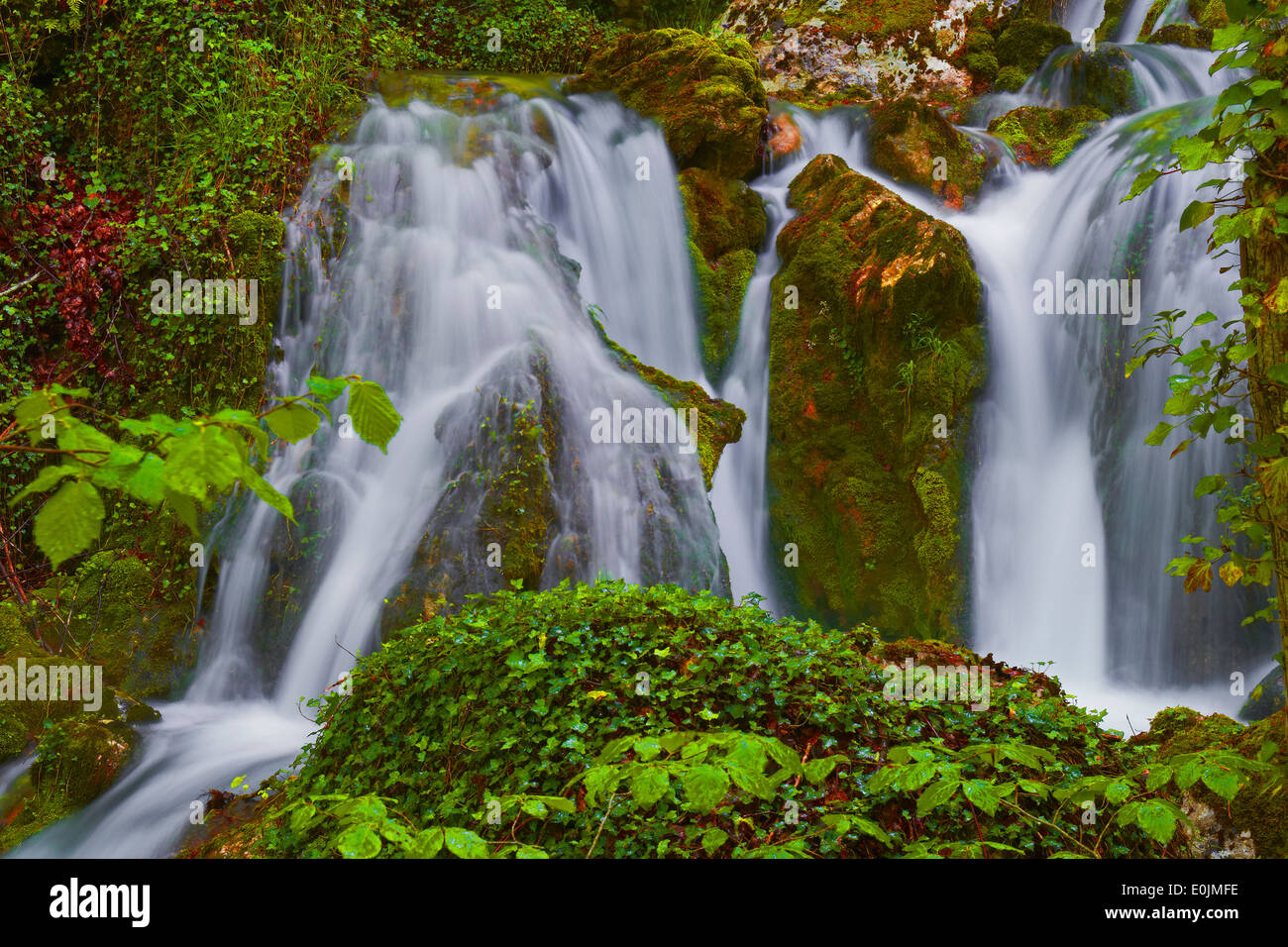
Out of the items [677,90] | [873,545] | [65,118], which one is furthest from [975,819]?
[65,118]

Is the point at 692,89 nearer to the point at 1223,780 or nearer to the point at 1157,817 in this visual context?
the point at 1223,780

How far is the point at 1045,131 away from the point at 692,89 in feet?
14.5

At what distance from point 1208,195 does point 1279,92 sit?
6977 millimetres

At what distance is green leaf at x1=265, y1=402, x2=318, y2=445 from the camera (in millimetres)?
1618

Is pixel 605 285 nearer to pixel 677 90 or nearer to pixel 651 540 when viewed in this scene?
pixel 677 90

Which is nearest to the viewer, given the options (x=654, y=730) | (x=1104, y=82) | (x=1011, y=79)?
(x=654, y=730)

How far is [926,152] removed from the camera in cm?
1002

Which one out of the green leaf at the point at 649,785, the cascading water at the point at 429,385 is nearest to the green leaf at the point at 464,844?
the green leaf at the point at 649,785

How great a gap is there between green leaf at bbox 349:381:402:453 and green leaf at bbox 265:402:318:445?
8cm

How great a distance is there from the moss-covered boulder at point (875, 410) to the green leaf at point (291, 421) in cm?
676

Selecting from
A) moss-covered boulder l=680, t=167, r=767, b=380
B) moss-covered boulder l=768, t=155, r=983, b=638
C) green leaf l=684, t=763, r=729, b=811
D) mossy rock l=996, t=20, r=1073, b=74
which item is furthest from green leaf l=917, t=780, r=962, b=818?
mossy rock l=996, t=20, r=1073, b=74

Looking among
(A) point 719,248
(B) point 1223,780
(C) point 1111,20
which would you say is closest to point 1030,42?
(C) point 1111,20

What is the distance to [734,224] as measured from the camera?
923cm

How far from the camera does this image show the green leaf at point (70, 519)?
4.45 ft
